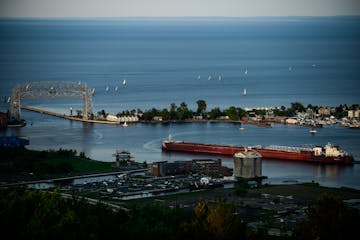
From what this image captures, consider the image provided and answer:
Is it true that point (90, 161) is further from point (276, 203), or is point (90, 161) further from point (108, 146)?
point (276, 203)

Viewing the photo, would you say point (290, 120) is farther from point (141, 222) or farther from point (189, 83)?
point (141, 222)

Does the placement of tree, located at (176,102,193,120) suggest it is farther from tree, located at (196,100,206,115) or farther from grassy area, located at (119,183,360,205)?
grassy area, located at (119,183,360,205)

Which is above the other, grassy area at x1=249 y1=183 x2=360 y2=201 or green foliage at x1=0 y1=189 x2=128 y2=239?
grassy area at x1=249 y1=183 x2=360 y2=201

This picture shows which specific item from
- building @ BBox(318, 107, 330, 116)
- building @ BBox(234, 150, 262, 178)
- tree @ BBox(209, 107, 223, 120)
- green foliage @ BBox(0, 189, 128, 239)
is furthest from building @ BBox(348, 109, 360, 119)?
green foliage @ BBox(0, 189, 128, 239)

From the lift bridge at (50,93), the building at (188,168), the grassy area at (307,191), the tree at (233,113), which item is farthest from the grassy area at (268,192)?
the lift bridge at (50,93)

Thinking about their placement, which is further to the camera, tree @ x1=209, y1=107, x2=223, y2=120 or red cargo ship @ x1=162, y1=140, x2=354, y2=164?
tree @ x1=209, y1=107, x2=223, y2=120

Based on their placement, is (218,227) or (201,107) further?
(201,107)

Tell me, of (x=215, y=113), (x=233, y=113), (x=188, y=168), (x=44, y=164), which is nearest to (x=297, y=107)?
(x=233, y=113)
